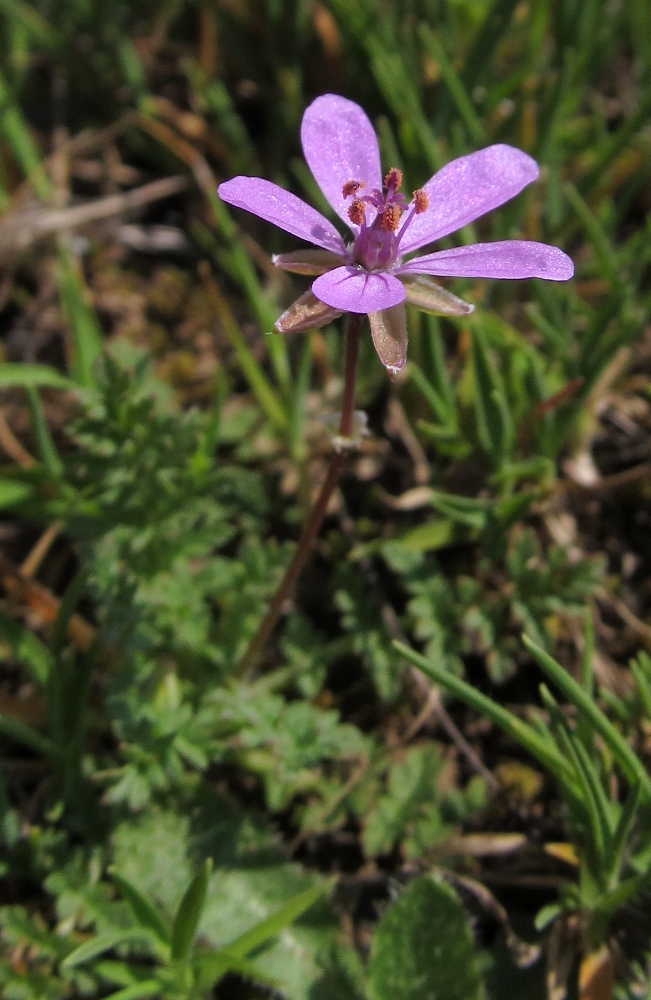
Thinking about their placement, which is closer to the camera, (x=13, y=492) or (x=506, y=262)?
(x=506, y=262)

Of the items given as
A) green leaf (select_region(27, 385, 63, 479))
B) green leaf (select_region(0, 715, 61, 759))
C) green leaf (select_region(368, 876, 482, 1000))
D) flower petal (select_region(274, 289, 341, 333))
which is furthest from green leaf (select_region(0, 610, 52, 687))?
flower petal (select_region(274, 289, 341, 333))

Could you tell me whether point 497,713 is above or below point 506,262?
below

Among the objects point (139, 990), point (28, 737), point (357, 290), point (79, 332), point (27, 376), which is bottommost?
point (139, 990)

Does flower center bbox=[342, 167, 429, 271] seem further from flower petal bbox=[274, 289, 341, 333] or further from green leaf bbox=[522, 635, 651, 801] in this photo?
green leaf bbox=[522, 635, 651, 801]

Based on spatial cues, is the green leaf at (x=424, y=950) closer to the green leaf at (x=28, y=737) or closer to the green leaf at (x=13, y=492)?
the green leaf at (x=28, y=737)

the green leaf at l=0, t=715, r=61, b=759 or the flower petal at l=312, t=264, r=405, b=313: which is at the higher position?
the flower petal at l=312, t=264, r=405, b=313

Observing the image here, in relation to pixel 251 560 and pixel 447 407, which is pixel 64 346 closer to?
pixel 251 560

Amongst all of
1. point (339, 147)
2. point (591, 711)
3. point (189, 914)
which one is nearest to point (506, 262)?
point (339, 147)

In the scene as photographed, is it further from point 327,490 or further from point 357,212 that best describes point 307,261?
point 327,490
